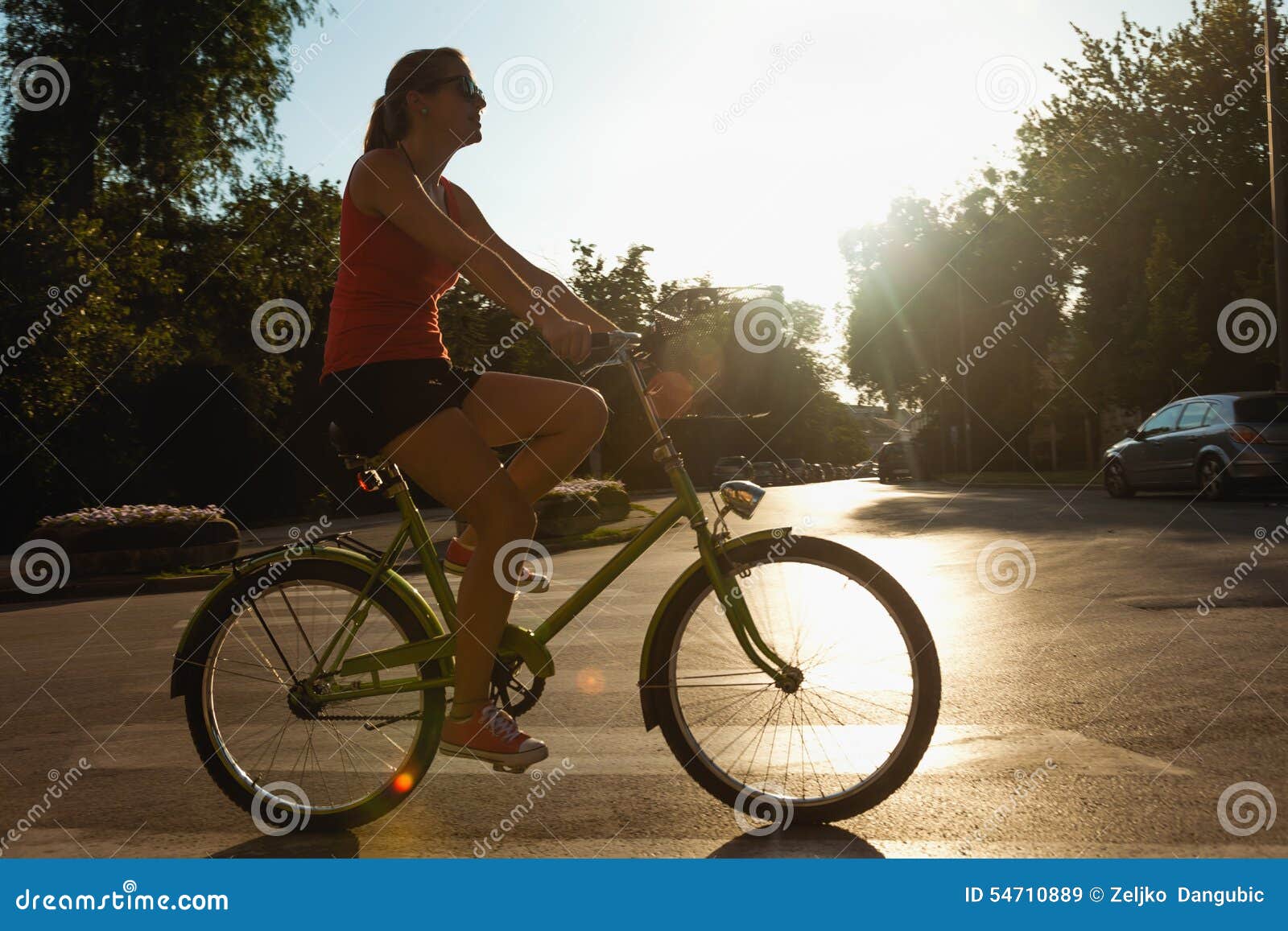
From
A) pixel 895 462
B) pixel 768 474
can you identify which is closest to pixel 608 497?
pixel 895 462

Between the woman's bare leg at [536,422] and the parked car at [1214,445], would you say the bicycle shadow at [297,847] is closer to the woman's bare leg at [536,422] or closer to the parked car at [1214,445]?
the woman's bare leg at [536,422]

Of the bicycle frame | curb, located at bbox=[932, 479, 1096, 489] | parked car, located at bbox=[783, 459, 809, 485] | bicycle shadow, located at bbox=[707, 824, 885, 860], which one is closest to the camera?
bicycle shadow, located at bbox=[707, 824, 885, 860]

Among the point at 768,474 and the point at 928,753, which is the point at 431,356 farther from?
the point at 768,474

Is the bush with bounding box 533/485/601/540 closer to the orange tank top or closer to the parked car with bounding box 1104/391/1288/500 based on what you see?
the parked car with bounding box 1104/391/1288/500

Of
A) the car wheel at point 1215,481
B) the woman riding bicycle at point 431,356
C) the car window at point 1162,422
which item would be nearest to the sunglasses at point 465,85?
the woman riding bicycle at point 431,356

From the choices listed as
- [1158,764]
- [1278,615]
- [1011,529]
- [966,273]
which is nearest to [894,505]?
[1011,529]

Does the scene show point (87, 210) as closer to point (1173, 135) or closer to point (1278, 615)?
point (1278, 615)

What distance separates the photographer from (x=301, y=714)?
3.63 m

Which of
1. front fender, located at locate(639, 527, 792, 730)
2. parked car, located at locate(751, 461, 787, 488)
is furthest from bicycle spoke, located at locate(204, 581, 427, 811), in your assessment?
parked car, located at locate(751, 461, 787, 488)

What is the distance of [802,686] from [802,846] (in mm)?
504

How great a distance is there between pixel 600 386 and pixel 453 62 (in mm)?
1178

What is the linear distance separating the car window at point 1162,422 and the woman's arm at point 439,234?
56.3ft

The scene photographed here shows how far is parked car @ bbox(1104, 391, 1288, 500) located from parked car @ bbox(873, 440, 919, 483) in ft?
94.0

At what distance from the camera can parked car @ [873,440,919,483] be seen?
48.5 metres
